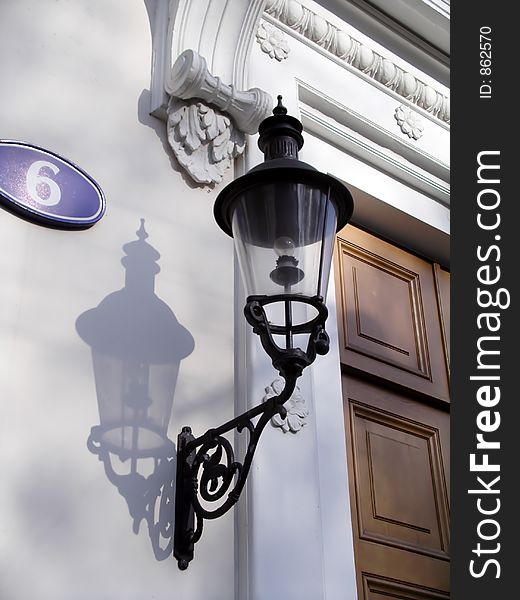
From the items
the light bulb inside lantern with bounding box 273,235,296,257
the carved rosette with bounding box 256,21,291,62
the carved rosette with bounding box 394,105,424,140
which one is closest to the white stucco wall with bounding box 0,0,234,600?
the carved rosette with bounding box 256,21,291,62

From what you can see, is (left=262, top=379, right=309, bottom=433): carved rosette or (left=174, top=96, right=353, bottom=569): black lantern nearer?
(left=174, top=96, right=353, bottom=569): black lantern

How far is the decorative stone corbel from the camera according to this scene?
A: 272 centimetres

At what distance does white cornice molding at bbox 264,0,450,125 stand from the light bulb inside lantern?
1.45 metres

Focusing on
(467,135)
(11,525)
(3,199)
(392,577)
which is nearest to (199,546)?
(11,525)

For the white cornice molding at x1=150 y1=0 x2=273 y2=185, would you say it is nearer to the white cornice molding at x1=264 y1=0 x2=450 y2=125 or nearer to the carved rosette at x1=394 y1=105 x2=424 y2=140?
the white cornice molding at x1=264 y1=0 x2=450 y2=125

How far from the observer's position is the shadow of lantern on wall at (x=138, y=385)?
2227mm

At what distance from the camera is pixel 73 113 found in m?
2.59

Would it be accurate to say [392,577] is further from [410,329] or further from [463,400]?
[410,329]

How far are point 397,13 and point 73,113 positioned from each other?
1618 millimetres

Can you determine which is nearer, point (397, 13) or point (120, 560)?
point (120, 560)

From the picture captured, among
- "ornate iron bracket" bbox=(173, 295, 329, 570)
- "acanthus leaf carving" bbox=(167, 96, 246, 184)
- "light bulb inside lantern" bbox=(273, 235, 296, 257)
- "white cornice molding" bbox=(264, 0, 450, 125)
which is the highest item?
"white cornice molding" bbox=(264, 0, 450, 125)

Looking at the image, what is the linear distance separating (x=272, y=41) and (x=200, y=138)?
670mm

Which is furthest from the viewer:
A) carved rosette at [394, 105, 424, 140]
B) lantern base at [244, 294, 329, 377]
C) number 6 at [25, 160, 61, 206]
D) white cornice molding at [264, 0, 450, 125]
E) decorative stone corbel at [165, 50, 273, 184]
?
carved rosette at [394, 105, 424, 140]

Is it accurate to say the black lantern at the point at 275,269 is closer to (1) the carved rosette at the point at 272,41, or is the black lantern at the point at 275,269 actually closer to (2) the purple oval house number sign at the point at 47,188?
(2) the purple oval house number sign at the point at 47,188
